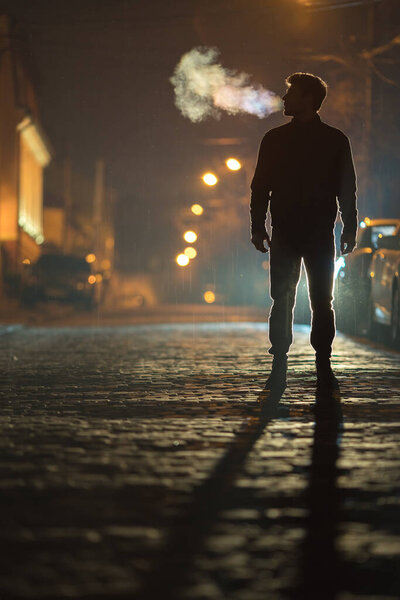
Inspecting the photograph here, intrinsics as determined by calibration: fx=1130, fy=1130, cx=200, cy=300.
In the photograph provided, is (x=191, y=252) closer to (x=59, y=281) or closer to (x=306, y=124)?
(x=59, y=281)

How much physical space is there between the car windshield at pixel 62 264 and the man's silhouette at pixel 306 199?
35267mm

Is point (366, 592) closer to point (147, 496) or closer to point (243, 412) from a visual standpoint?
point (147, 496)

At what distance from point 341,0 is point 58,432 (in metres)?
22.3

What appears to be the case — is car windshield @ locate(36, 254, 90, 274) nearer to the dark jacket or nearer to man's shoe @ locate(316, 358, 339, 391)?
the dark jacket

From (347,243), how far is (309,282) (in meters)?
0.43

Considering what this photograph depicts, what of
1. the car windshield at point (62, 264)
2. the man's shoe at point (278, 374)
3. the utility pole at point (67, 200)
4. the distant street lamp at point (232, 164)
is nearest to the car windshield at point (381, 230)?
the man's shoe at point (278, 374)

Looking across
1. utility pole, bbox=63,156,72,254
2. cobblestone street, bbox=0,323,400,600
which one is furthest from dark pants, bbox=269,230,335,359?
utility pole, bbox=63,156,72,254

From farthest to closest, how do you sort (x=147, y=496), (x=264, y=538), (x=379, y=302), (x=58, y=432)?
(x=379, y=302) → (x=58, y=432) → (x=147, y=496) → (x=264, y=538)

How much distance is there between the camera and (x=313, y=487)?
4695 millimetres

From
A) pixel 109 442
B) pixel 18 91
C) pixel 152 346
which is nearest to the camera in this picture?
pixel 109 442

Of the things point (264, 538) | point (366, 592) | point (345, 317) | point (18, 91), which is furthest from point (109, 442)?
point (18, 91)

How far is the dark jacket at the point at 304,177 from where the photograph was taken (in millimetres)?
8500

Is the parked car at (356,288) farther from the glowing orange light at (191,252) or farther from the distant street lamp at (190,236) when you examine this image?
the glowing orange light at (191,252)

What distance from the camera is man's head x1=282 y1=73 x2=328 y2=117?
855 cm
